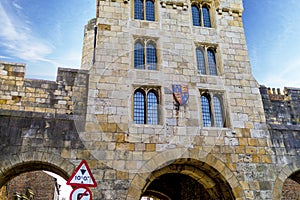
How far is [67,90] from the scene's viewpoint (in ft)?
26.3

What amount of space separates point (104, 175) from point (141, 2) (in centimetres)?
635

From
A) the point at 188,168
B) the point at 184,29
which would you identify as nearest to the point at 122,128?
the point at 188,168

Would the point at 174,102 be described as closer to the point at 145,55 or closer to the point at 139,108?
the point at 139,108

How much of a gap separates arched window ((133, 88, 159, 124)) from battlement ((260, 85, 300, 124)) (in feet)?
12.8

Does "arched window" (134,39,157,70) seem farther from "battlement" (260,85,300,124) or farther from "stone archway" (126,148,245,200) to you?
"battlement" (260,85,300,124)

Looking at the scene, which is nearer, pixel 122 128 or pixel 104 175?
pixel 104 175

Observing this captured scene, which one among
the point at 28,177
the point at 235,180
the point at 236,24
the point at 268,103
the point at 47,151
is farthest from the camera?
the point at 28,177

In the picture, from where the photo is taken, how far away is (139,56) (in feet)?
29.3

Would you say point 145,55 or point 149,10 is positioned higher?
point 149,10

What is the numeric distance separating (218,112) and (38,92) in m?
5.66

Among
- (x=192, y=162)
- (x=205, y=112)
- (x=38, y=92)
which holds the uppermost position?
(x=38, y=92)

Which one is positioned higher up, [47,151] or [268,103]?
[268,103]

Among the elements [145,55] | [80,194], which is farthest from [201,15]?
[80,194]

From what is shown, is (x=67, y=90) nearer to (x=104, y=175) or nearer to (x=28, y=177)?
(x=104, y=175)
